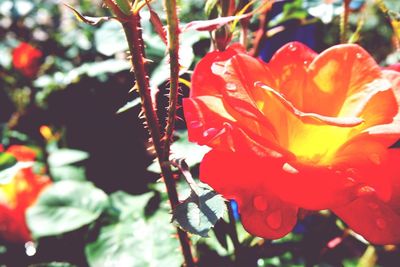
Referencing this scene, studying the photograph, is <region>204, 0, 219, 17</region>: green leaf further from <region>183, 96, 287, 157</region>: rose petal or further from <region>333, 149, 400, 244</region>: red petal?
<region>333, 149, 400, 244</region>: red petal

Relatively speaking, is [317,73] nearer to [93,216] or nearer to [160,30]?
[160,30]

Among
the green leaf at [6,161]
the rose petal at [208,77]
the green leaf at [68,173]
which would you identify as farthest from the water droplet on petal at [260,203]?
the green leaf at [68,173]

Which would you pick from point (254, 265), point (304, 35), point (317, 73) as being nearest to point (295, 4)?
point (304, 35)

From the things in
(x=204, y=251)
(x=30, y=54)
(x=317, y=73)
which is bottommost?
(x=204, y=251)

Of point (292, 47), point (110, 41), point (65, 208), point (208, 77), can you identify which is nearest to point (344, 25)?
point (292, 47)

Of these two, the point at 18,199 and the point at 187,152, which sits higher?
the point at 187,152

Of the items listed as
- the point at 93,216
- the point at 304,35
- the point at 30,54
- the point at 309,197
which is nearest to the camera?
the point at 309,197

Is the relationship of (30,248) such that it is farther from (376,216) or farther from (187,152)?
(376,216)
